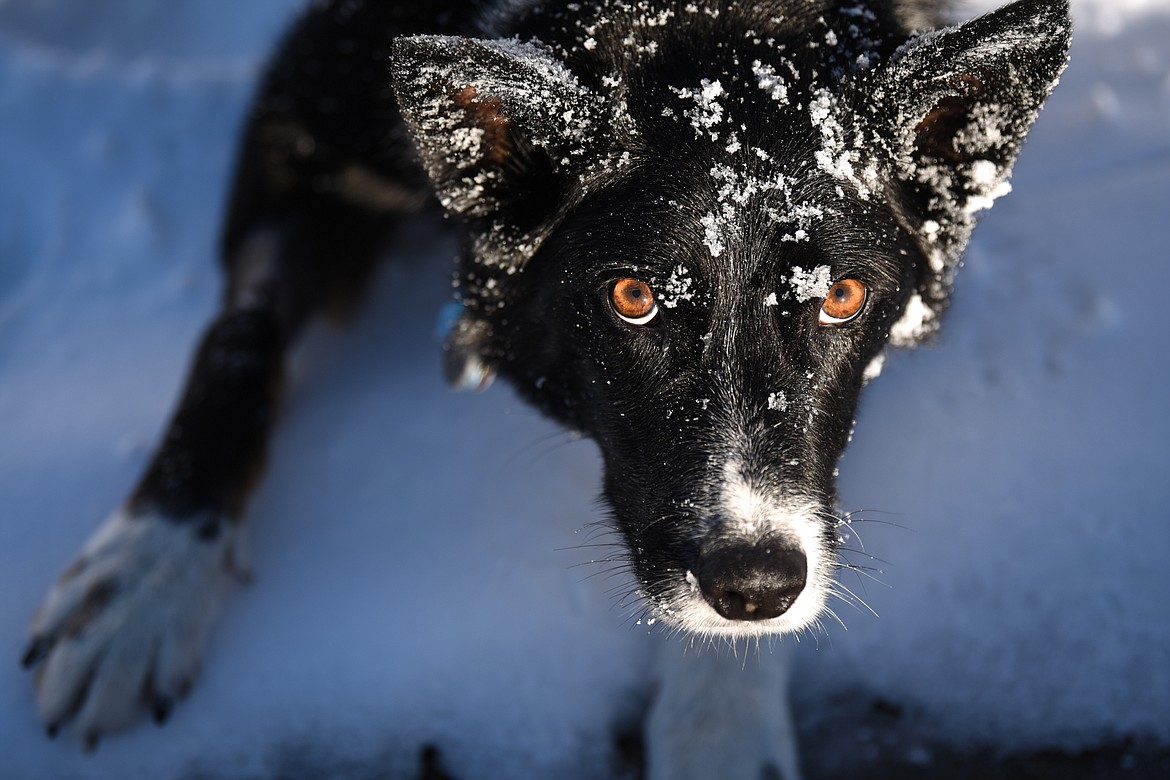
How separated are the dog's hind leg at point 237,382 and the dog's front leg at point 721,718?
1.26 metres

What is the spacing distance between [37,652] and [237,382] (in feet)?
2.93

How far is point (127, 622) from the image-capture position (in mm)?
2277

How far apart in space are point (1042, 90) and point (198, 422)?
2.35 metres

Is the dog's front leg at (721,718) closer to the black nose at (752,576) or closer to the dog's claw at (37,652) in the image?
the black nose at (752,576)

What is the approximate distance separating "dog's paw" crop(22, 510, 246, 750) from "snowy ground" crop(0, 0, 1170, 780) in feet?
0.28

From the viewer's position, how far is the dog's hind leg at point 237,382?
2.26 m

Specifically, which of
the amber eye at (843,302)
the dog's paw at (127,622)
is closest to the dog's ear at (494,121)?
the amber eye at (843,302)

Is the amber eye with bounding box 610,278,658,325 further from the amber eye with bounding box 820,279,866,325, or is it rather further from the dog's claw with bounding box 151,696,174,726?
the dog's claw with bounding box 151,696,174,726

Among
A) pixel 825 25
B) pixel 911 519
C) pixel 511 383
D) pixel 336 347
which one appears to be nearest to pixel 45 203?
pixel 336 347

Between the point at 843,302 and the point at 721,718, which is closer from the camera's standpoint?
the point at 843,302

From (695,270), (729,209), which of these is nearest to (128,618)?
(695,270)

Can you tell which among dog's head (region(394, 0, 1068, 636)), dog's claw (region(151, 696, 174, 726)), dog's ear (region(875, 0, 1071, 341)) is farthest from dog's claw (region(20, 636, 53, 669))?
dog's ear (region(875, 0, 1071, 341))

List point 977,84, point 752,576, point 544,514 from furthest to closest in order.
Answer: point 544,514 → point 977,84 → point 752,576

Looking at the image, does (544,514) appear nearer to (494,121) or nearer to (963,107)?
(494,121)
